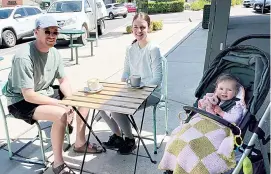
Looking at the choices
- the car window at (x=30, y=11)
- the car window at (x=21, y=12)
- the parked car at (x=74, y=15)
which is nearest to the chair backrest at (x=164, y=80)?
A: the parked car at (x=74, y=15)

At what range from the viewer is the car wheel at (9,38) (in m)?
8.99

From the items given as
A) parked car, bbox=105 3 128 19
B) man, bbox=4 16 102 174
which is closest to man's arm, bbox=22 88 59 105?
man, bbox=4 16 102 174

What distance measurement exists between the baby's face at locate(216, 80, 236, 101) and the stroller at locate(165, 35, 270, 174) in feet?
0.52

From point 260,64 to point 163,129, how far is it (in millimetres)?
1400

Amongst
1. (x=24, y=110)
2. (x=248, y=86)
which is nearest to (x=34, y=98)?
(x=24, y=110)

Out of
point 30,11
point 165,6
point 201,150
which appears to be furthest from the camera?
point 165,6

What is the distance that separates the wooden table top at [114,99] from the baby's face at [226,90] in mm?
587

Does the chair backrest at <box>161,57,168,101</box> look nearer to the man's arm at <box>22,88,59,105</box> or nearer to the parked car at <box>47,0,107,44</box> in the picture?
the man's arm at <box>22,88,59,105</box>

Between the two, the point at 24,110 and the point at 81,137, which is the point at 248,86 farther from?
the point at 24,110

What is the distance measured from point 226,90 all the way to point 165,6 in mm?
22726

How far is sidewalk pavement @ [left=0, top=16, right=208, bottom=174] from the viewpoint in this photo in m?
2.55

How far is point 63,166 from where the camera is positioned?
235cm

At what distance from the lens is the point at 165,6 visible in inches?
933

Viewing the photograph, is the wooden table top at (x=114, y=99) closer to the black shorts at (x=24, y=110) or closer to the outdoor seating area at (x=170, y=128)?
the outdoor seating area at (x=170, y=128)
